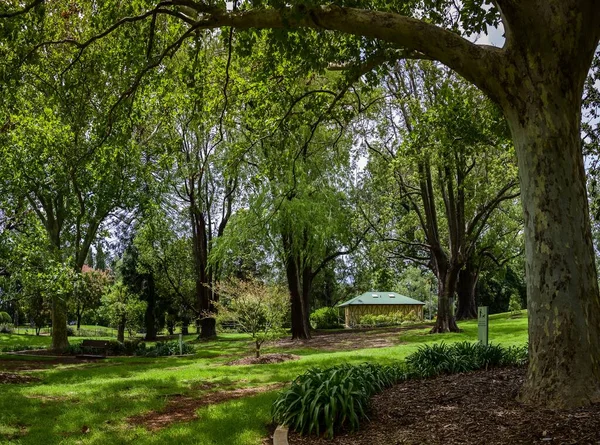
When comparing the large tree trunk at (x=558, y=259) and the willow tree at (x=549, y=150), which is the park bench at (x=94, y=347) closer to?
the willow tree at (x=549, y=150)

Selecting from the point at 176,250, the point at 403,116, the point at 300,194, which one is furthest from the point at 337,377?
the point at 176,250

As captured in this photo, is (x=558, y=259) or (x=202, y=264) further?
(x=202, y=264)

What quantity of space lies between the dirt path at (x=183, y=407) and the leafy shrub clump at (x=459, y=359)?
2904mm

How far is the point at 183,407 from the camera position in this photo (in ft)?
26.4

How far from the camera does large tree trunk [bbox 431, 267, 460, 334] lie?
22.8m

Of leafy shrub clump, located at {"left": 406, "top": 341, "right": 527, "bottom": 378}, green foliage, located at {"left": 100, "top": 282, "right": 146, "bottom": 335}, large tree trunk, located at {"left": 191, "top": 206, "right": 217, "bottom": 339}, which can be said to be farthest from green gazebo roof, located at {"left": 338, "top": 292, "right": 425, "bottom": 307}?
leafy shrub clump, located at {"left": 406, "top": 341, "right": 527, "bottom": 378}

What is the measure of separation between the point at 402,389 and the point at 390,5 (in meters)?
6.57

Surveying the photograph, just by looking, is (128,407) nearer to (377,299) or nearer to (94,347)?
(94,347)

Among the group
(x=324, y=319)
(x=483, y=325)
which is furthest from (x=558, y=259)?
(x=324, y=319)

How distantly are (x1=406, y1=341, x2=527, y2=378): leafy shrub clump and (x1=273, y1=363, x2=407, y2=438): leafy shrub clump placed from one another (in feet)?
5.77

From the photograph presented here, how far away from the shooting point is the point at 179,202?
3300cm

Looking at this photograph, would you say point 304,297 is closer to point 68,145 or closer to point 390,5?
point 68,145

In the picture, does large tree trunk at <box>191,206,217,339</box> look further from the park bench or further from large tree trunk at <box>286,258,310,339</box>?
the park bench

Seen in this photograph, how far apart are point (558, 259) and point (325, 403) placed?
2.91 m
